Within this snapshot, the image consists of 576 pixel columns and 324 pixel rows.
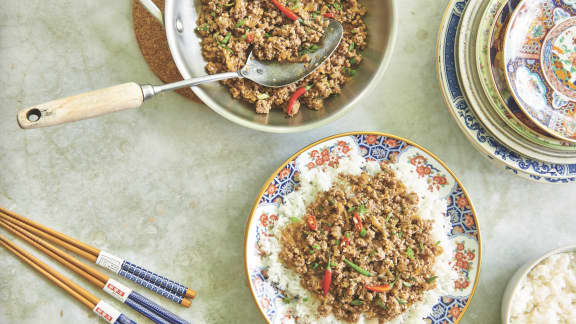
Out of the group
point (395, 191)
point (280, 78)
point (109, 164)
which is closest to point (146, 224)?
point (109, 164)

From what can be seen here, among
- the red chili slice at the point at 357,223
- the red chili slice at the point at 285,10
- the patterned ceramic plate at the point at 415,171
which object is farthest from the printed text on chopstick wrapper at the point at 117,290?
the red chili slice at the point at 285,10

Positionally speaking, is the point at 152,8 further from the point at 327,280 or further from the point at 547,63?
the point at 547,63

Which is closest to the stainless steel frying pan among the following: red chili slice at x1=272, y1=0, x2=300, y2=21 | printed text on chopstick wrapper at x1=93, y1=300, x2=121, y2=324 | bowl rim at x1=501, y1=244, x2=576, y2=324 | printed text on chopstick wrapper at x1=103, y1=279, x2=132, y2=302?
red chili slice at x1=272, y1=0, x2=300, y2=21

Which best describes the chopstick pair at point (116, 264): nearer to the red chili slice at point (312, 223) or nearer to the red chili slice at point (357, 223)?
the red chili slice at point (312, 223)

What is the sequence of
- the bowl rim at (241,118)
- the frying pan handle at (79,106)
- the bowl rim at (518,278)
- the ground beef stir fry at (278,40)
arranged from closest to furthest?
1. the frying pan handle at (79,106)
2. the bowl rim at (241,118)
3. the ground beef stir fry at (278,40)
4. the bowl rim at (518,278)

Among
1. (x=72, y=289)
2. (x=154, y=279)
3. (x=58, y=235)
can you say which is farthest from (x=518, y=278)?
(x=58, y=235)

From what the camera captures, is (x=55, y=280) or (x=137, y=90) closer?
(x=137, y=90)
